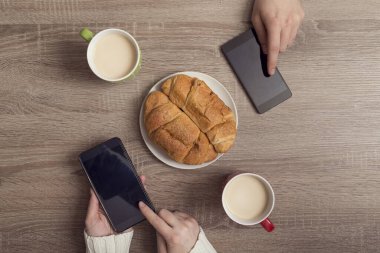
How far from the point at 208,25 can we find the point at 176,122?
0.25 meters

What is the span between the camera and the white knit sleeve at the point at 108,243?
0.89 m

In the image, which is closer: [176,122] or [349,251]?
[176,122]

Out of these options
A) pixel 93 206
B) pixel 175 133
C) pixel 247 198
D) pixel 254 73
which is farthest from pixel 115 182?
pixel 254 73

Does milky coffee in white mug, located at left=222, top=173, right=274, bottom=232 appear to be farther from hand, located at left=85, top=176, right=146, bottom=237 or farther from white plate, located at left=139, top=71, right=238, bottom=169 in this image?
hand, located at left=85, top=176, right=146, bottom=237

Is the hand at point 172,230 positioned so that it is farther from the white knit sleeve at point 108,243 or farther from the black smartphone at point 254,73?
the black smartphone at point 254,73

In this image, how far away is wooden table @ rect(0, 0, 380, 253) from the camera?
92cm

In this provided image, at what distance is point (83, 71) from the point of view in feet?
3.03

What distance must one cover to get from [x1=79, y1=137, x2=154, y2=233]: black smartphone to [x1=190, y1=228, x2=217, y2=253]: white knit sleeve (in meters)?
0.14

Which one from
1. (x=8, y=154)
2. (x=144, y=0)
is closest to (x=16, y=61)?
(x=8, y=154)

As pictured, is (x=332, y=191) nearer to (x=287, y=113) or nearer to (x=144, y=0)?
(x=287, y=113)

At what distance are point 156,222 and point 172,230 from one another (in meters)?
0.04

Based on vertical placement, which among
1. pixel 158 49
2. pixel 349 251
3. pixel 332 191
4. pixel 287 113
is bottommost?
pixel 349 251

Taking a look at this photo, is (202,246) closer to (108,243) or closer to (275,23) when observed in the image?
(108,243)

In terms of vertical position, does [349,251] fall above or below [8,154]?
below
